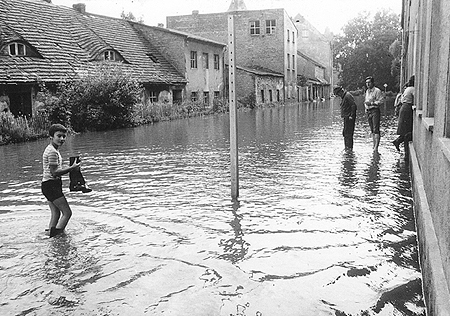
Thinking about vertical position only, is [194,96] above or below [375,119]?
above

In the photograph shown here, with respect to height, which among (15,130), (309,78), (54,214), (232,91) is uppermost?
(309,78)

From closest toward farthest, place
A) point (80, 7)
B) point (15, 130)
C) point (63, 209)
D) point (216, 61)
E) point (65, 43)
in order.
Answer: point (63, 209) < point (15, 130) < point (65, 43) < point (80, 7) < point (216, 61)

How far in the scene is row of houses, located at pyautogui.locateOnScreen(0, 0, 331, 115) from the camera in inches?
914

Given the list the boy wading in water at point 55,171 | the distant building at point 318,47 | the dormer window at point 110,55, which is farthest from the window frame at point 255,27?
the boy wading in water at point 55,171

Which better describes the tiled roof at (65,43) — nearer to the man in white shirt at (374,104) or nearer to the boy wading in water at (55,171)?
the man in white shirt at (374,104)

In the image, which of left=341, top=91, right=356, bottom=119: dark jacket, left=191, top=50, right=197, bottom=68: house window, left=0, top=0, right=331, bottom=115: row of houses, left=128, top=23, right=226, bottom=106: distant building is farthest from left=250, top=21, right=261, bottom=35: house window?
left=341, top=91, right=356, bottom=119: dark jacket

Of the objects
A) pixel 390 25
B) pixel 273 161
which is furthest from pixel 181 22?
pixel 273 161

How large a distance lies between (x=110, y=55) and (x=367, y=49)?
5577 cm

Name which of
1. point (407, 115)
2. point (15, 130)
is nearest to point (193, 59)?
point (15, 130)

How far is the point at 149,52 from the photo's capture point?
35.8 meters

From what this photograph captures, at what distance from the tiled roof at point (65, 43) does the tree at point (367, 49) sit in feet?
165

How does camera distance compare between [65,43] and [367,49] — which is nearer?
[65,43]

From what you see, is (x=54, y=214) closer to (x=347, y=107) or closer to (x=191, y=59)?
(x=347, y=107)

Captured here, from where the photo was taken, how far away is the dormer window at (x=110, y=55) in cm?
3070
